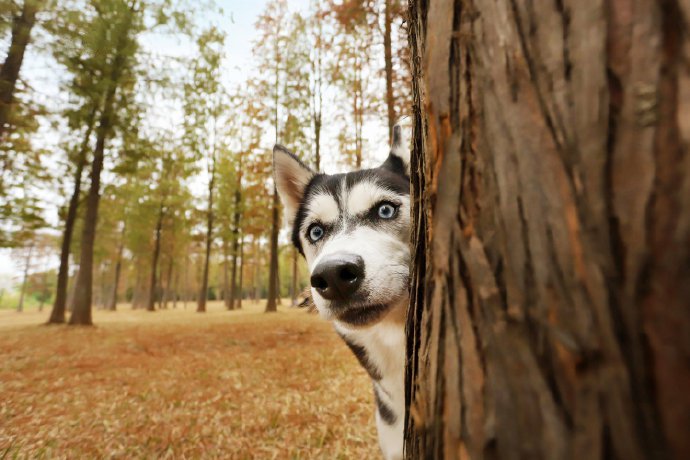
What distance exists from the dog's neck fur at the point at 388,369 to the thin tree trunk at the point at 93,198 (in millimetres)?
12572

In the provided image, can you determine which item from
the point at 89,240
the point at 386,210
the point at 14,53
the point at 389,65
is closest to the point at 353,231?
the point at 386,210

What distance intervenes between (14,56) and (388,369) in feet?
34.4

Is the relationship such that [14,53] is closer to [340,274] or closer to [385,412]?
[340,274]

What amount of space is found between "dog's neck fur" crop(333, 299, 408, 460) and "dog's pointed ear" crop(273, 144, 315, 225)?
4.65 feet

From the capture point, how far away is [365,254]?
196 cm

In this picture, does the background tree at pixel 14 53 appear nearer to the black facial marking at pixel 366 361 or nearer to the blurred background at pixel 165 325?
the blurred background at pixel 165 325

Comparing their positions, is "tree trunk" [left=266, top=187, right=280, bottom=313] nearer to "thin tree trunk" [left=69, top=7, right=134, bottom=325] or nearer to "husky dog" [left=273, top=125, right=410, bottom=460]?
"thin tree trunk" [left=69, top=7, right=134, bottom=325]

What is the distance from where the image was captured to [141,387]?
199 inches

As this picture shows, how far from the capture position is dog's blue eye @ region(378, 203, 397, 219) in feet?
8.50

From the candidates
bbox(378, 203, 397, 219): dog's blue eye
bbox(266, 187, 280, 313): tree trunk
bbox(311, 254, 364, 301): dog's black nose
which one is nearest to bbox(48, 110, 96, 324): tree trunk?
bbox(266, 187, 280, 313): tree trunk

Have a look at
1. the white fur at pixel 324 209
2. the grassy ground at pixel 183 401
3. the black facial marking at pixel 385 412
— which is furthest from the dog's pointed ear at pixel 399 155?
the grassy ground at pixel 183 401

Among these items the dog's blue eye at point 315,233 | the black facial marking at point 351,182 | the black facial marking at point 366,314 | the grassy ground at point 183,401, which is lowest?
the grassy ground at point 183,401

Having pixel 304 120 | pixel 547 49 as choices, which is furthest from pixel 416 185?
pixel 304 120

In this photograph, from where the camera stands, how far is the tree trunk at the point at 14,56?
23.3 ft
